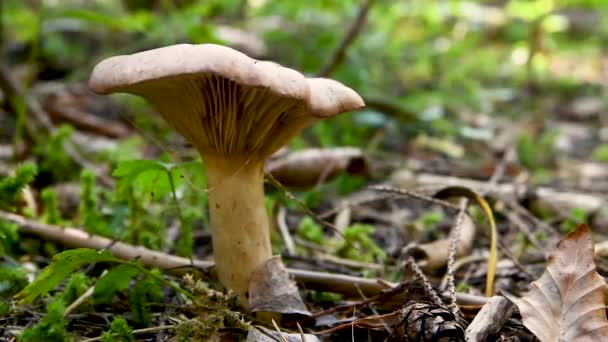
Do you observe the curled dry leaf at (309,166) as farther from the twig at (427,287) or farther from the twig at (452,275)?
the twig at (427,287)

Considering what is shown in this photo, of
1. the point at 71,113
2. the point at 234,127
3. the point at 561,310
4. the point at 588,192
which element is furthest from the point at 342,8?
the point at 561,310

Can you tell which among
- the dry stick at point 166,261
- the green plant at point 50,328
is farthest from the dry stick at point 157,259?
the green plant at point 50,328

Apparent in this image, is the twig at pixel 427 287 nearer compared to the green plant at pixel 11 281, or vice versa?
the twig at pixel 427 287

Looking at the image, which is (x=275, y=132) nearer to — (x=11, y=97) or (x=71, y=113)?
(x=11, y=97)

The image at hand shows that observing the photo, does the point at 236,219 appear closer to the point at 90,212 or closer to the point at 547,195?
the point at 90,212

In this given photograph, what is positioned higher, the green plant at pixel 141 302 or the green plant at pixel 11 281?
the green plant at pixel 11 281

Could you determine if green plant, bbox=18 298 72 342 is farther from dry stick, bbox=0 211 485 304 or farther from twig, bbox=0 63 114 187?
twig, bbox=0 63 114 187

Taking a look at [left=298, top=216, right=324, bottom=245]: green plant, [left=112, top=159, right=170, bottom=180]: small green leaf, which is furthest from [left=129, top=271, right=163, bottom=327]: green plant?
[left=298, top=216, right=324, bottom=245]: green plant
